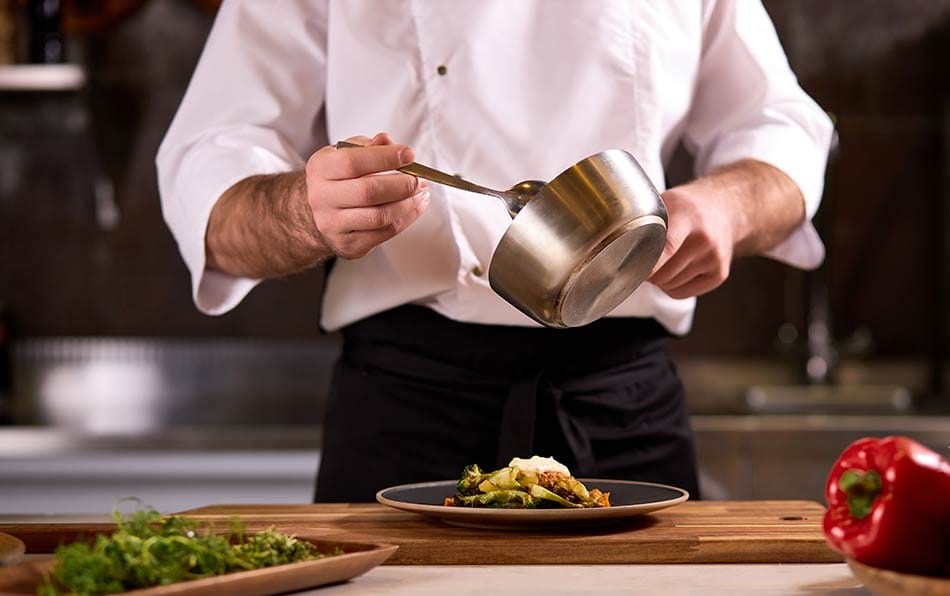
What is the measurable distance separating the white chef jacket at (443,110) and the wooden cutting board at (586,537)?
0.99 ft

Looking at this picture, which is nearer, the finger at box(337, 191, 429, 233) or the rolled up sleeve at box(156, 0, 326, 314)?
the finger at box(337, 191, 429, 233)

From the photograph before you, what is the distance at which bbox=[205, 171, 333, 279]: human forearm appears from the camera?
44.5 inches

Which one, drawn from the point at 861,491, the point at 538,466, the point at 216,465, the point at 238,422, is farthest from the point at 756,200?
the point at 238,422

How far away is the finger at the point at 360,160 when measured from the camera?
944 millimetres

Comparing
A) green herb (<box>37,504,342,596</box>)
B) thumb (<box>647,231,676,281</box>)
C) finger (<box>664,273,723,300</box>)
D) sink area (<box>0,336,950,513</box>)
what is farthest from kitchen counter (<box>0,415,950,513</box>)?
green herb (<box>37,504,342,596</box>)

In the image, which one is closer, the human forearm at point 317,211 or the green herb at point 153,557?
the green herb at point 153,557

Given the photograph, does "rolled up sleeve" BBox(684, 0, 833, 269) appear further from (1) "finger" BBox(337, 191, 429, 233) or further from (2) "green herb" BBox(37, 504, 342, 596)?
(2) "green herb" BBox(37, 504, 342, 596)

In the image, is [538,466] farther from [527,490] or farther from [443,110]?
[443,110]

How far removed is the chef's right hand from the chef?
17 cm

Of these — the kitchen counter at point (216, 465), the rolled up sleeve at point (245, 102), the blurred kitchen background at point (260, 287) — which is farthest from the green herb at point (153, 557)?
the blurred kitchen background at point (260, 287)

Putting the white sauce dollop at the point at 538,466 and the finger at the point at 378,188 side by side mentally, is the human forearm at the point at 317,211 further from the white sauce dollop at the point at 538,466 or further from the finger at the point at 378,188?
the white sauce dollop at the point at 538,466

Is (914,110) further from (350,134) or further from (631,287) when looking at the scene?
(631,287)

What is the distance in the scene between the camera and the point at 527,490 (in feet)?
3.17

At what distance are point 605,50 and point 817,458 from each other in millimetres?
955
